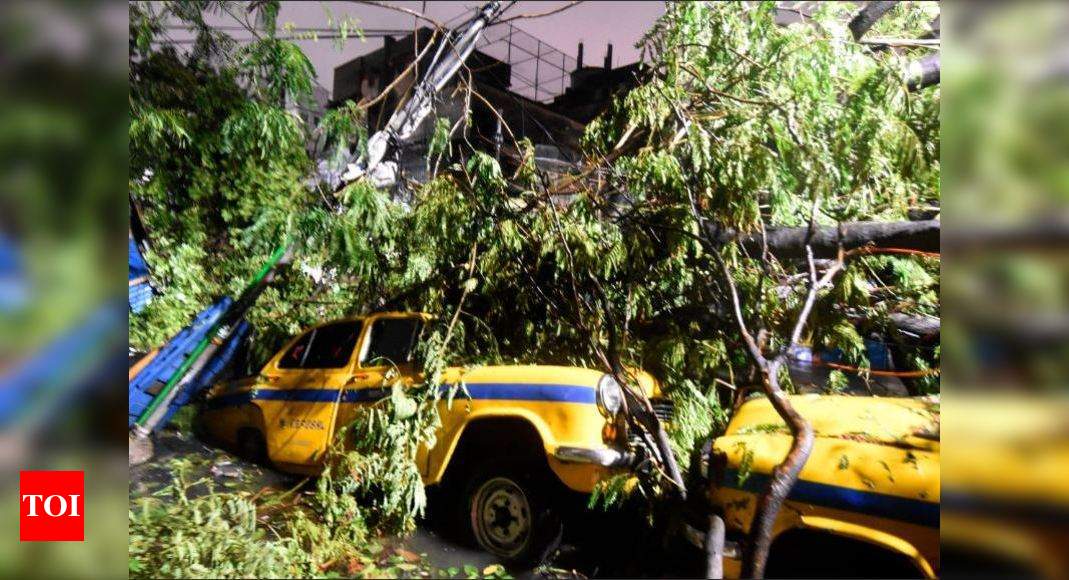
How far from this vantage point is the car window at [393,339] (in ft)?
14.6

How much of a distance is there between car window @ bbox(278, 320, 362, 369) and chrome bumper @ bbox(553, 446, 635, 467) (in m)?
2.14

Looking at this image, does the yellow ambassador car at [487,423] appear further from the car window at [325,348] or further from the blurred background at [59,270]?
the blurred background at [59,270]

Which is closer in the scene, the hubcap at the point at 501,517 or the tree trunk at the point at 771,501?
the tree trunk at the point at 771,501

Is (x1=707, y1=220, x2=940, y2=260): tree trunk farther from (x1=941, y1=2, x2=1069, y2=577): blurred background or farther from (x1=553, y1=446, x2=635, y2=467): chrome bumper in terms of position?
(x1=941, y1=2, x2=1069, y2=577): blurred background

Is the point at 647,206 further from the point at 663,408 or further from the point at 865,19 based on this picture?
the point at 865,19

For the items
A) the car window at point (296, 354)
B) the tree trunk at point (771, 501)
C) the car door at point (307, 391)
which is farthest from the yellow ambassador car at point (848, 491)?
the car window at point (296, 354)

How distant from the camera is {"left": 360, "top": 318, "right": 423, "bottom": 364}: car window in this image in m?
4.44

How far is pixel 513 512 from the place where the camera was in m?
3.43

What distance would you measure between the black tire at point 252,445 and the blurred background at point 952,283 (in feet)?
12.8

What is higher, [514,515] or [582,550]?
[514,515]

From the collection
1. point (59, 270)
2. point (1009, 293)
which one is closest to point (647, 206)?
point (1009, 293)

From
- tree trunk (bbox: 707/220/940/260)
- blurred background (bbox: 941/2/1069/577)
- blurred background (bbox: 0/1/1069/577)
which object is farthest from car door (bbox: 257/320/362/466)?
blurred background (bbox: 941/2/1069/577)

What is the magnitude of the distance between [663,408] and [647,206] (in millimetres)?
1704

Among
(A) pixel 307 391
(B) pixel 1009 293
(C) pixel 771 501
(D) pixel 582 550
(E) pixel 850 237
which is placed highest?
(E) pixel 850 237
